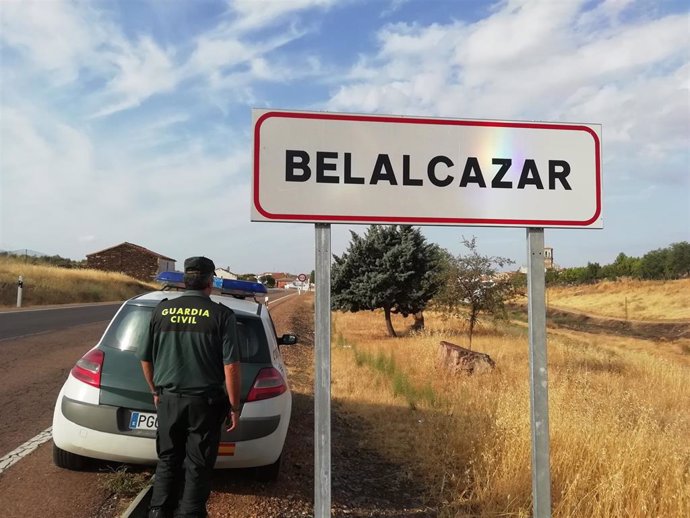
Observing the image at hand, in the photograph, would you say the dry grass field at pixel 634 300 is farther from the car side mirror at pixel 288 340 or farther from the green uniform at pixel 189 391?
the green uniform at pixel 189 391

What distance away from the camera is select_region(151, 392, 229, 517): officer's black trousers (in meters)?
2.85

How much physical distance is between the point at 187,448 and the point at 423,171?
6.49 feet

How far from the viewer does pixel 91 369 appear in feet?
12.5

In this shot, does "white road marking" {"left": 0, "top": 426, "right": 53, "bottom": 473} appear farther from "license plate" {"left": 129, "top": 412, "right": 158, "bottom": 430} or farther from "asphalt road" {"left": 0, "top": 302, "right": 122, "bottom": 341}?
"asphalt road" {"left": 0, "top": 302, "right": 122, "bottom": 341}

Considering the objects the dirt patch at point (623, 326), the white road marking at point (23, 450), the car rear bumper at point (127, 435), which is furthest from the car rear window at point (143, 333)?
the dirt patch at point (623, 326)

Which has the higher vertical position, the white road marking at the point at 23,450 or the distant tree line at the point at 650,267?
the distant tree line at the point at 650,267

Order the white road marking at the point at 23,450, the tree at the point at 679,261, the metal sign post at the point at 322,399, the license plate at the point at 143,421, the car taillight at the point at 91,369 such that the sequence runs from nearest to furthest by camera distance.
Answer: the metal sign post at the point at 322,399
the license plate at the point at 143,421
the car taillight at the point at 91,369
the white road marking at the point at 23,450
the tree at the point at 679,261

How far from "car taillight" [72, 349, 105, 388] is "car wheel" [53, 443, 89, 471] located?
0.65 meters

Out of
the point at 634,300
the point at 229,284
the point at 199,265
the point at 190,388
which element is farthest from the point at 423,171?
the point at 634,300

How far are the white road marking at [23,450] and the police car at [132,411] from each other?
1.69ft

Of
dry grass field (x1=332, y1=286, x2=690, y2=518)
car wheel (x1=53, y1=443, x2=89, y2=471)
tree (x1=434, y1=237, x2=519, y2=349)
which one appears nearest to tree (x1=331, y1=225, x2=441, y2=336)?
tree (x1=434, y1=237, x2=519, y2=349)

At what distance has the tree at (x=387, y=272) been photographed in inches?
763

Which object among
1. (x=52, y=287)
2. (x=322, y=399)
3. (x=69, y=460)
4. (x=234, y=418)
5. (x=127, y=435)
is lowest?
(x=69, y=460)

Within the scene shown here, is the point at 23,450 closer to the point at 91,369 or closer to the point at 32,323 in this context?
the point at 91,369
